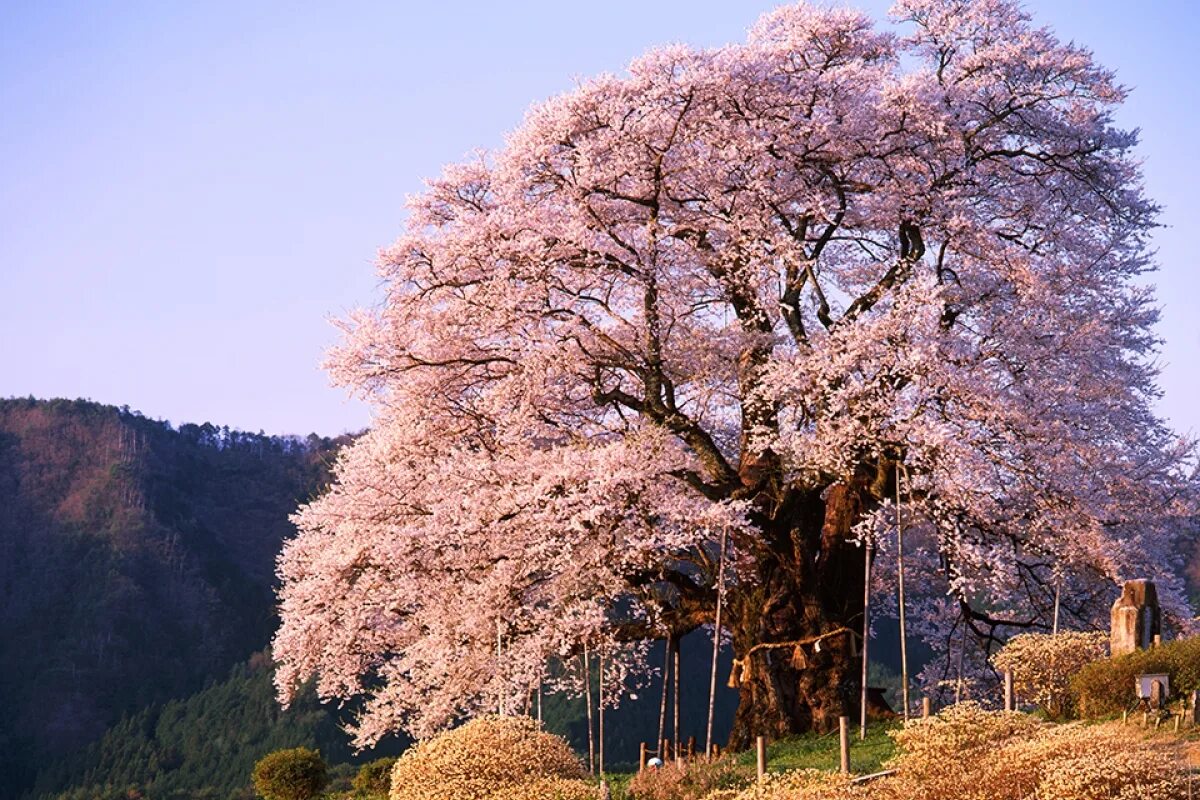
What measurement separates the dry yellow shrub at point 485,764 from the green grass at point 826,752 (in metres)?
3.30

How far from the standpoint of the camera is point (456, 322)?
1058 inches

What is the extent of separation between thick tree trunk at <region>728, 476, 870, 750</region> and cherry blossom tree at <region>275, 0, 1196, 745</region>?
0.15ft

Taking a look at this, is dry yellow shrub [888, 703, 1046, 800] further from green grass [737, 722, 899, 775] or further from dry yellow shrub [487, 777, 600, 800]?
dry yellow shrub [487, 777, 600, 800]

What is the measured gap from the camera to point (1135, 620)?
2198 cm

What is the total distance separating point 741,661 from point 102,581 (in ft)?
180

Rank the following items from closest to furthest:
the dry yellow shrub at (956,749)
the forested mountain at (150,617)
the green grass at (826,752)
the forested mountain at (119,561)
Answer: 1. the dry yellow shrub at (956,749)
2. the green grass at (826,752)
3. the forested mountain at (150,617)
4. the forested mountain at (119,561)

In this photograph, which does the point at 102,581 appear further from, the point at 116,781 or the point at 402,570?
the point at 402,570

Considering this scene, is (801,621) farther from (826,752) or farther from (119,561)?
(119,561)

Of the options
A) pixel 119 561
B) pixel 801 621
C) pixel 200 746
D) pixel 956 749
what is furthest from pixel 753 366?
pixel 119 561

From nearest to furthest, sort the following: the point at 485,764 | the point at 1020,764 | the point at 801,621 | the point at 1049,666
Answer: the point at 1020,764 → the point at 485,764 → the point at 1049,666 → the point at 801,621

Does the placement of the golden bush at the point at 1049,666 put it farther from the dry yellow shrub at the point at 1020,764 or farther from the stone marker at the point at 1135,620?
the dry yellow shrub at the point at 1020,764

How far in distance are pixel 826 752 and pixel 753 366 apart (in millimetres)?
6481

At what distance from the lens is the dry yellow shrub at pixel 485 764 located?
19859 mm

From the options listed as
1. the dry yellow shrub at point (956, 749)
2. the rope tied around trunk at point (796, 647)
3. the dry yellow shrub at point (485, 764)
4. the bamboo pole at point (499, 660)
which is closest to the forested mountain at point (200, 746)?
the bamboo pole at point (499, 660)
